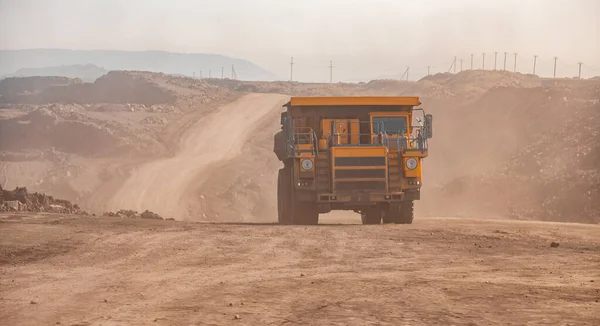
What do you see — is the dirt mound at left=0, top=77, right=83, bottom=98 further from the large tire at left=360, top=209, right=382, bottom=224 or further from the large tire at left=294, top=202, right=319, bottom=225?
the large tire at left=294, top=202, right=319, bottom=225

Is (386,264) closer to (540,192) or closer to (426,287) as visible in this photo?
(426,287)

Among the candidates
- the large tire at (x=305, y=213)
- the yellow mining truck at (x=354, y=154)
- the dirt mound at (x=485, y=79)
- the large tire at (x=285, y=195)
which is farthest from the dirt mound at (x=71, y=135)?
the dirt mound at (x=485, y=79)

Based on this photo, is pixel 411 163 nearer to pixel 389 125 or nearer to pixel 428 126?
pixel 428 126

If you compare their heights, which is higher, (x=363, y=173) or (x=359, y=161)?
(x=359, y=161)

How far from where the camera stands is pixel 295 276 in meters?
13.8

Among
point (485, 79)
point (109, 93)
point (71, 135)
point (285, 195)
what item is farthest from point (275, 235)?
point (485, 79)

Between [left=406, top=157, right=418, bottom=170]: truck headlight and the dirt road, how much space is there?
19.6 m

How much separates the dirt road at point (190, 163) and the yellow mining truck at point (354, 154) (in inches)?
716

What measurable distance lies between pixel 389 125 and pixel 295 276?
1225 centimetres

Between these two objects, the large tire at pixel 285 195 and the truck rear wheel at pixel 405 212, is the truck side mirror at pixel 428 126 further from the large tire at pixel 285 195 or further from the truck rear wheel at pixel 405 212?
the large tire at pixel 285 195

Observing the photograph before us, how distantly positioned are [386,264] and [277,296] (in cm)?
395

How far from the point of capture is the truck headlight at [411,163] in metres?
24.9

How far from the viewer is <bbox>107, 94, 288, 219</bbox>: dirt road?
146 feet

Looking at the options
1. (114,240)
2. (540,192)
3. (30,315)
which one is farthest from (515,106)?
(30,315)
